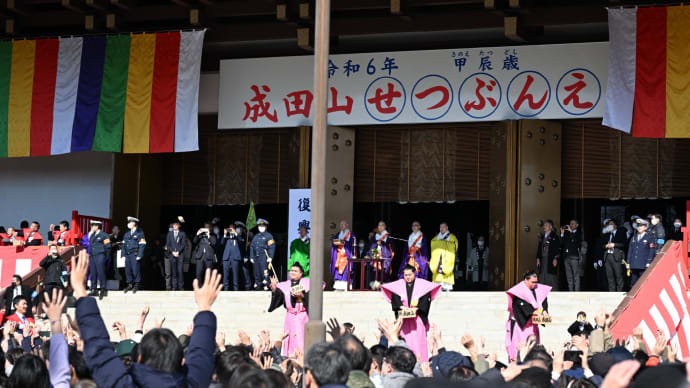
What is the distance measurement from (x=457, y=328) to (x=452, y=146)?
522 centimetres

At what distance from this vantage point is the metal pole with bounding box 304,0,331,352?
615 cm

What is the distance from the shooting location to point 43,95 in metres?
17.3

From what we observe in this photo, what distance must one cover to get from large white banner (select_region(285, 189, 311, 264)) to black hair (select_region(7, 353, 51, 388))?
40.3 feet

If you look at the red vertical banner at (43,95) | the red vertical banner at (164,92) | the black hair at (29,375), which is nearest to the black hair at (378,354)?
the black hair at (29,375)

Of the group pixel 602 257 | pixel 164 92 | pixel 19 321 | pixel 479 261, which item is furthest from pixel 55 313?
pixel 479 261

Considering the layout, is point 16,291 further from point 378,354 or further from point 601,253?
point 601,253

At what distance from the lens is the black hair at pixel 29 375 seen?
383 centimetres

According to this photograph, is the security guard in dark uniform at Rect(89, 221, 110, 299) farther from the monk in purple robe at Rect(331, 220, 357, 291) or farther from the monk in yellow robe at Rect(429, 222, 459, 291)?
the monk in yellow robe at Rect(429, 222, 459, 291)

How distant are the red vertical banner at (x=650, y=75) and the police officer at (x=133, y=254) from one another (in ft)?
26.2

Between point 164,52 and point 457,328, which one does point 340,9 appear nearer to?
point 164,52

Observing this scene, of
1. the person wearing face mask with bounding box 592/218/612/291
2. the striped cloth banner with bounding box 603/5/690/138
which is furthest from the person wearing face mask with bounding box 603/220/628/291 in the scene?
the striped cloth banner with bounding box 603/5/690/138

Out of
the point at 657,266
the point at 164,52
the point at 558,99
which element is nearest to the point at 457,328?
the point at 657,266

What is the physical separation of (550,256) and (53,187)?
9.53 meters

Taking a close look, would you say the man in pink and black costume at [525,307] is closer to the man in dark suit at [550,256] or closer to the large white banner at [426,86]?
the man in dark suit at [550,256]
